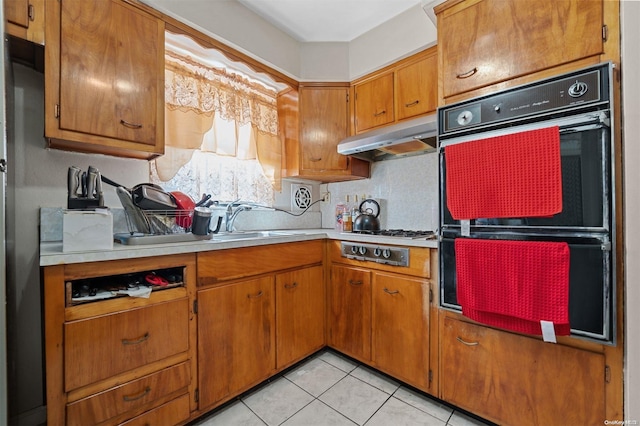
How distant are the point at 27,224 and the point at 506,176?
224 cm

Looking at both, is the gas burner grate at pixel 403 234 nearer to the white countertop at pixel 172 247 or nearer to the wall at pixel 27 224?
the white countertop at pixel 172 247

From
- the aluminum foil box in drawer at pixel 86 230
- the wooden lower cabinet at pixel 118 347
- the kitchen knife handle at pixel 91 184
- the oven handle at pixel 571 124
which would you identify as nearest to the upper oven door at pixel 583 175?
the oven handle at pixel 571 124

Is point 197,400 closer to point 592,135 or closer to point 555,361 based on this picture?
point 555,361

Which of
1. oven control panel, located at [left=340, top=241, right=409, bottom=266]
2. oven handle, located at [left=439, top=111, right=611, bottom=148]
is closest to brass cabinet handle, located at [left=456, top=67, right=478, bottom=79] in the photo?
oven handle, located at [left=439, top=111, right=611, bottom=148]

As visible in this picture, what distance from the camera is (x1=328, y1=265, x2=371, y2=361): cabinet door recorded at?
1.75 meters

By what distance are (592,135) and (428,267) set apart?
0.86m

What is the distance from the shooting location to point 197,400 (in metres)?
1.30

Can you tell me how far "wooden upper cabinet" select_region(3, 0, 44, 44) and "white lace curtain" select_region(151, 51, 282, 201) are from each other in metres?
0.64

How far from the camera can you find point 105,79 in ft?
4.31

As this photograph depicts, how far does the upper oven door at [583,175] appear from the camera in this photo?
38.5 inches

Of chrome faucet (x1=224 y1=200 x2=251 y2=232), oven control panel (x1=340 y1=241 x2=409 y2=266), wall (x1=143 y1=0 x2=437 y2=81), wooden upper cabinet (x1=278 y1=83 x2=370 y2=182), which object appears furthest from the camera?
wooden upper cabinet (x1=278 y1=83 x2=370 y2=182)

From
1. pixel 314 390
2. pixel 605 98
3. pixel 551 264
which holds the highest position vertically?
pixel 605 98

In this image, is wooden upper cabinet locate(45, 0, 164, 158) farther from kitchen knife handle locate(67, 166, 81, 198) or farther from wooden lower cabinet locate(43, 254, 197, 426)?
wooden lower cabinet locate(43, 254, 197, 426)

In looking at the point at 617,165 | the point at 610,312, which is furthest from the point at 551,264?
the point at 617,165
